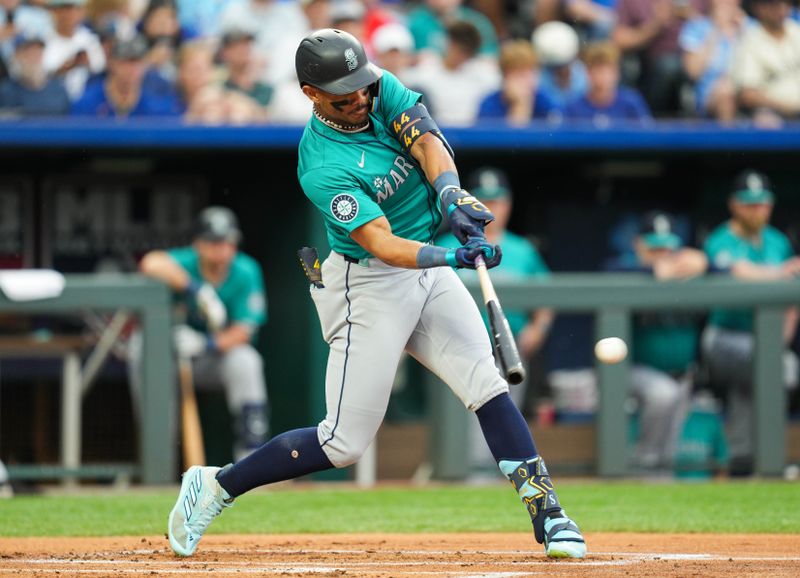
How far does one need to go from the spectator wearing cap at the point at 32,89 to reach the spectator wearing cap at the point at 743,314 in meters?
4.22

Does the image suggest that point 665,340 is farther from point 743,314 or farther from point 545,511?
point 545,511

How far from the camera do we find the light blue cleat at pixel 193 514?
201 inches

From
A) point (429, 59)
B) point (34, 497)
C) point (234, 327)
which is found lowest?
point (34, 497)

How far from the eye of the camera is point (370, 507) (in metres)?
7.37

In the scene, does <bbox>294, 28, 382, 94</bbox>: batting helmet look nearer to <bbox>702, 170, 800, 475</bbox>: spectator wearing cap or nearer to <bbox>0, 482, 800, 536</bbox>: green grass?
<bbox>0, 482, 800, 536</bbox>: green grass

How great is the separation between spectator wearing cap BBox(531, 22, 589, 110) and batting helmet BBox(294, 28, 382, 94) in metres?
5.38

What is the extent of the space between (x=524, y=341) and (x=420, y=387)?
2.63ft

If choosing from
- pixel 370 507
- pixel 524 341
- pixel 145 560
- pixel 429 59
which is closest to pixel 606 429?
pixel 524 341

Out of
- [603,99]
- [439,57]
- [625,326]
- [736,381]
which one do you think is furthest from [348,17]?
[736,381]

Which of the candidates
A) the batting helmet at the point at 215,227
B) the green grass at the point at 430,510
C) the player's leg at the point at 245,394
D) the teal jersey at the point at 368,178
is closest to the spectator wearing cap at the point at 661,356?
the green grass at the point at 430,510

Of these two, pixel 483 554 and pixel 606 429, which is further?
pixel 606 429

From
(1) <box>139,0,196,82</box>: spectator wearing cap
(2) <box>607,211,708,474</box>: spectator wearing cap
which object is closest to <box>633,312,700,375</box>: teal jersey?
(2) <box>607,211,708,474</box>: spectator wearing cap

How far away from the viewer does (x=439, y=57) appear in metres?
10.2

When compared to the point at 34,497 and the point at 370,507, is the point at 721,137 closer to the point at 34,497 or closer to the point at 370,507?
the point at 370,507
